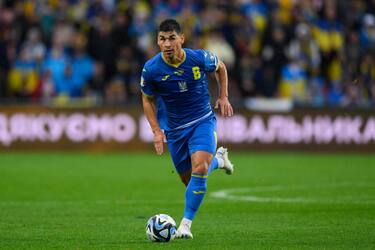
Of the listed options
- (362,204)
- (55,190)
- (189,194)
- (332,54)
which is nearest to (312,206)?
(362,204)

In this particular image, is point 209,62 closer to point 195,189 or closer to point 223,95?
point 223,95

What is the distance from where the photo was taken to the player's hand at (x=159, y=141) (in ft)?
30.8

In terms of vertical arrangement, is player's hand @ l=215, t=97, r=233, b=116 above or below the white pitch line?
above

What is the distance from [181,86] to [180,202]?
12.0 feet

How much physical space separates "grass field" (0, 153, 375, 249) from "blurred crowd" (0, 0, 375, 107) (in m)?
1.86

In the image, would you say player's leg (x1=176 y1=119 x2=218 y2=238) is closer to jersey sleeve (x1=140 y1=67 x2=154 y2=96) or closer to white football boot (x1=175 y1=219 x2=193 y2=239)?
white football boot (x1=175 y1=219 x2=193 y2=239)

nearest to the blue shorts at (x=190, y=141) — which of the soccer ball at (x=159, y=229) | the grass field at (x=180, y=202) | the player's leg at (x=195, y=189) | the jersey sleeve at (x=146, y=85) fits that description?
the player's leg at (x=195, y=189)

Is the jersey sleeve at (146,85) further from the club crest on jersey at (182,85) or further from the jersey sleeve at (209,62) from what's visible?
the jersey sleeve at (209,62)

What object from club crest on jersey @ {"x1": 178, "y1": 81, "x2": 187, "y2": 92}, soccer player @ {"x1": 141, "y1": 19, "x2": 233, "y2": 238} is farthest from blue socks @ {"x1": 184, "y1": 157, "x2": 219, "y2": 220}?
club crest on jersey @ {"x1": 178, "y1": 81, "x2": 187, "y2": 92}

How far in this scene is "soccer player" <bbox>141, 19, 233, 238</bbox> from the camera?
31.1 ft

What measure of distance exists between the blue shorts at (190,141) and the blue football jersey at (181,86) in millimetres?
68

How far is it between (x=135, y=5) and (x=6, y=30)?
139 inches

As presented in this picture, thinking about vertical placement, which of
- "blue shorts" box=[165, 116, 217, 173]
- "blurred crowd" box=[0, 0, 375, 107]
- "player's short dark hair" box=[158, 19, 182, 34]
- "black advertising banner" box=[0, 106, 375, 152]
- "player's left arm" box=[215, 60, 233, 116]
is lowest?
"black advertising banner" box=[0, 106, 375, 152]

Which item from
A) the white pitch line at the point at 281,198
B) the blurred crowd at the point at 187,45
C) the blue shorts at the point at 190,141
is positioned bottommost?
the white pitch line at the point at 281,198
